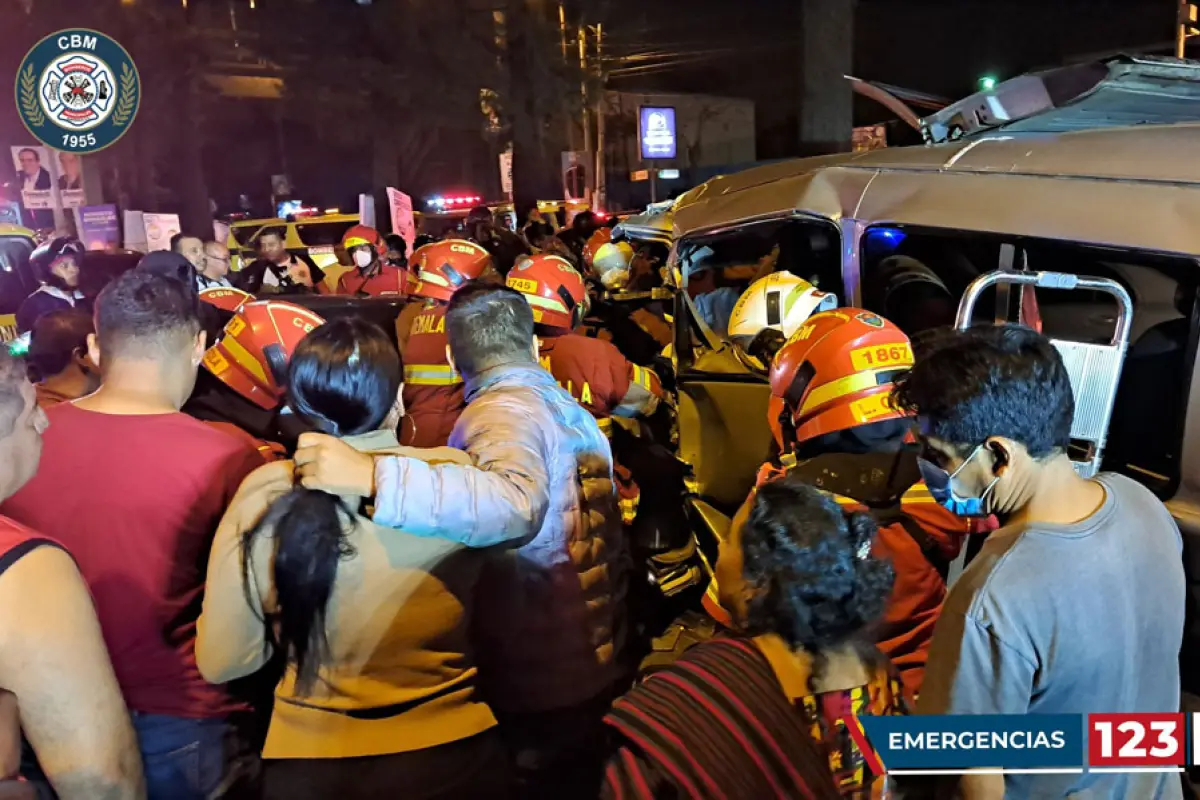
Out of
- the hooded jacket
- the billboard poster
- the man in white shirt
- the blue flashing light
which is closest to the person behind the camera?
the hooded jacket

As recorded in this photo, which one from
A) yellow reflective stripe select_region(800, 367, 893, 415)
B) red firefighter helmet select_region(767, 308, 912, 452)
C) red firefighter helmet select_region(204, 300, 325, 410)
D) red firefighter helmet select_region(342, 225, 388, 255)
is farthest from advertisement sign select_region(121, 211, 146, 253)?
yellow reflective stripe select_region(800, 367, 893, 415)

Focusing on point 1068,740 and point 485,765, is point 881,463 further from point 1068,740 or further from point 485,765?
point 485,765

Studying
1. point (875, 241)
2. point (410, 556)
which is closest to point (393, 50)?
point (875, 241)

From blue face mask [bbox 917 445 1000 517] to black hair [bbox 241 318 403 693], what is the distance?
4.18 feet

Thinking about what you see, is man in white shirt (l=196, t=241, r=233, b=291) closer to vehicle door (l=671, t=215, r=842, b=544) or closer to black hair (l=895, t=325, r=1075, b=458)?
vehicle door (l=671, t=215, r=842, b=544)

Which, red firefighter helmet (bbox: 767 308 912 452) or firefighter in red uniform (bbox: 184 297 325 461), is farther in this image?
firefighter in red uniform (bbox: 184 297 325 461)

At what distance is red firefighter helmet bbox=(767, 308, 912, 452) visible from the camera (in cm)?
304

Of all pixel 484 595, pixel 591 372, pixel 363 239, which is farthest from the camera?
pixel 363 239

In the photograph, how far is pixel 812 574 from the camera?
5.46ft

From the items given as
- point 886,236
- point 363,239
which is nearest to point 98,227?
point 363,239

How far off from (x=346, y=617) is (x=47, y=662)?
0.60 m

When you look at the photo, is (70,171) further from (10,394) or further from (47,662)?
(47,662)

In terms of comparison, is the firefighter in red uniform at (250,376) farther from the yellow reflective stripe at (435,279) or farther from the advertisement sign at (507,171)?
the advertisement sign at (507,171)

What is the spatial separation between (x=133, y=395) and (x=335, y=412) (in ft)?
2.06
